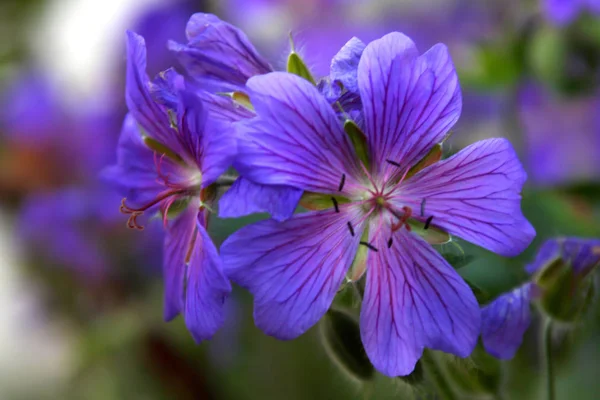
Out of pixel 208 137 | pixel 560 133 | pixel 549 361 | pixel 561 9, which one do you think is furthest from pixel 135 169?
pixel 560 133

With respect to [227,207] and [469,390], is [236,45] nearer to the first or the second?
[227,207]

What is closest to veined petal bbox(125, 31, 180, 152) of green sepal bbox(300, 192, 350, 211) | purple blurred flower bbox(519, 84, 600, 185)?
green sepal bbox(300, 192, 350, 211)

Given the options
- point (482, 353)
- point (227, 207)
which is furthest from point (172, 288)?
point (482, 353)

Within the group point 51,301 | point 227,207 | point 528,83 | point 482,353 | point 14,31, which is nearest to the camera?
point 227,207

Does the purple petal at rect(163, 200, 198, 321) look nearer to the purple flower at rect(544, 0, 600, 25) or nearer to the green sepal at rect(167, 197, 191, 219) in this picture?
the green sepal at rect(167, 197, 191, 219)

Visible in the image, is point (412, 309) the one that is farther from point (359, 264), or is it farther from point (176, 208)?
point (176, 208)

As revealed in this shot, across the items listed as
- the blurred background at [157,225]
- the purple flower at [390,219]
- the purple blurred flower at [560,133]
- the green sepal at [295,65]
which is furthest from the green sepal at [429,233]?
the purple blurred flower at [560,133]

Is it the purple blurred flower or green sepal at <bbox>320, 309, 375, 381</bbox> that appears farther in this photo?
the purple blurred flower
